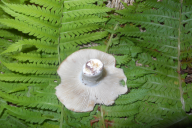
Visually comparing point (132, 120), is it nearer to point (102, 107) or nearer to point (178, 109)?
point (102, 107)

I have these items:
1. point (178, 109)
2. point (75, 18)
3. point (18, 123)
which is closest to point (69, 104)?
point (18, 123)

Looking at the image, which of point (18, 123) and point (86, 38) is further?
point (86, 38)

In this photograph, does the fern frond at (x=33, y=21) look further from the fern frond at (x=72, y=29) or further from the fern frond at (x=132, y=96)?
the fern frond at (x=132, y=96)

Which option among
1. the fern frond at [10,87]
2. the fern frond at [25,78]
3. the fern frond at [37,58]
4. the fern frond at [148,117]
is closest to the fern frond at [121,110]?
the fern frond at [148,117]

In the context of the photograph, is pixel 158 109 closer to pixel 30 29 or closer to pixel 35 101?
pixel 35 101

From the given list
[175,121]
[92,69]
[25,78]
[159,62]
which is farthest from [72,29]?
[175,121]

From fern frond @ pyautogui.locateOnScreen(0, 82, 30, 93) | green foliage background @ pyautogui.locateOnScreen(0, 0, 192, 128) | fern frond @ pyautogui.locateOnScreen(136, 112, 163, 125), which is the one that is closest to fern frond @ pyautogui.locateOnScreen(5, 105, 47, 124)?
green foliage background @ pyautogui.locateOnScreen(0, 0, 192, 128)

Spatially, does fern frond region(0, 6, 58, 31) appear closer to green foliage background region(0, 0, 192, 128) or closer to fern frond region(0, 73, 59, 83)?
green foliage background region(0, 0, 192, 128)
